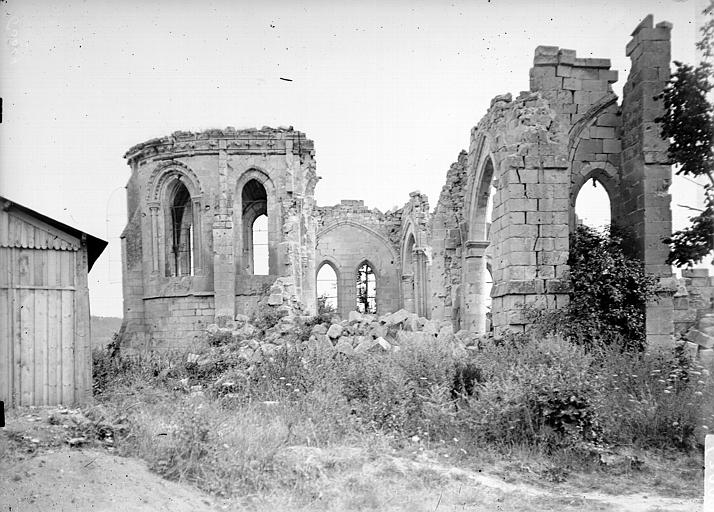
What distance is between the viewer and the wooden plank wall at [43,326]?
23.9 feet

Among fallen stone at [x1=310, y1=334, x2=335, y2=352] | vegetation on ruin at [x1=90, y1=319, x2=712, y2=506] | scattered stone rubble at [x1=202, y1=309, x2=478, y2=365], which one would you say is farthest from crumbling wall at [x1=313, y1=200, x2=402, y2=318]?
vegetation on ruin at [x1=90, y1=319, x2=712, y2=506]

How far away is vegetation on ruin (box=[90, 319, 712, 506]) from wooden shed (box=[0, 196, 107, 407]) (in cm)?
74

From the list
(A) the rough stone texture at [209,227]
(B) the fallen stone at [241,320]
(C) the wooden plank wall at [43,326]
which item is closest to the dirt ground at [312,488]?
(C) the wooden plank wall at [43,326]

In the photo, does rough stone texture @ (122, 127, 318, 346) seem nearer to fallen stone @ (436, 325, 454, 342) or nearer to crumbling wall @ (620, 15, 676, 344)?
fallen stone @ (436, 325, 454, 342)

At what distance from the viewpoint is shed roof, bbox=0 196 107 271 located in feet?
23.9

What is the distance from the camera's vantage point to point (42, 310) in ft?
24.8

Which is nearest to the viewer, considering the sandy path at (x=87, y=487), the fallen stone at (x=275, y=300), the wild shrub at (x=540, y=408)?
the sandy path at (x=87, y=487)

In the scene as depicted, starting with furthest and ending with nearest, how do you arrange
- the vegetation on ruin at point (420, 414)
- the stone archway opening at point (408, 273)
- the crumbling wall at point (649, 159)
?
1. the stone archway opening at point (408, 273)
2. the crumbling wall at point (649, 159)
3. the vegetation on ruin at point (420, 414)

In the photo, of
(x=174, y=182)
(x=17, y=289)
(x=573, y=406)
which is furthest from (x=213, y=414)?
(x=174, y=182)

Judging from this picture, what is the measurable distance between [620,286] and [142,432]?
8815 millimetres

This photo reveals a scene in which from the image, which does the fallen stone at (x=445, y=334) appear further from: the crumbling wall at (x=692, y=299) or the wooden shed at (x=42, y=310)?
the wooden shed at (x=42, y=310)

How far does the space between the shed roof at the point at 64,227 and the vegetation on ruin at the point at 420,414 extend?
2.29 metres

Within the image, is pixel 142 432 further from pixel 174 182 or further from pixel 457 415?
pixel 174 182

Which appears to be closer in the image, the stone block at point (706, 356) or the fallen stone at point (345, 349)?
the stone block at point (706, 356)
